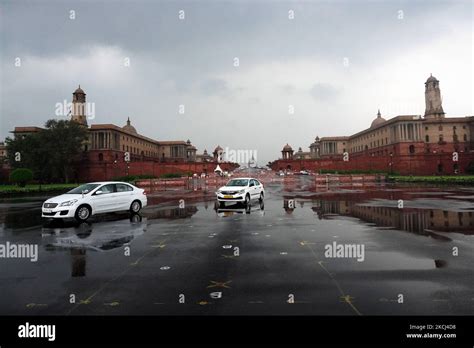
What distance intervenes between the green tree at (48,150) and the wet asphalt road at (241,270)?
4806cm

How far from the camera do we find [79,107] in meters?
80.9

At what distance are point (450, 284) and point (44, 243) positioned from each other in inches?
366

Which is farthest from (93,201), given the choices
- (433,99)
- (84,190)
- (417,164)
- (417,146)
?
(433,99)

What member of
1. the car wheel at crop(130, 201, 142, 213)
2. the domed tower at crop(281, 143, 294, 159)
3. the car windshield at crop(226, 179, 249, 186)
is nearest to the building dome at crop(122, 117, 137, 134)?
the domed tower at crop(281, 143, 294, 159)

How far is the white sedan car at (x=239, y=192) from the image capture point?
16.1m

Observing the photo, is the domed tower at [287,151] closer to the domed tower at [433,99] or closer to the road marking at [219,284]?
the domed tower at [433,99]

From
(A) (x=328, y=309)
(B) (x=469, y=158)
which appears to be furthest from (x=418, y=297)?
(B) (x=469, y=158)

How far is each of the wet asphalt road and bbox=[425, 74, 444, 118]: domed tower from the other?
3441 inches

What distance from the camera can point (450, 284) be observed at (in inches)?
204

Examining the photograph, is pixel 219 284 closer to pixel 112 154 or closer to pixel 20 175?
pixel 20 175

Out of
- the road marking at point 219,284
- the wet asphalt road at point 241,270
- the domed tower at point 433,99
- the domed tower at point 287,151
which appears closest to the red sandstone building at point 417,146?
the domed tower at point 433,99

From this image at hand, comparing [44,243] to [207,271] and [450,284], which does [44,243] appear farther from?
[450,284]
